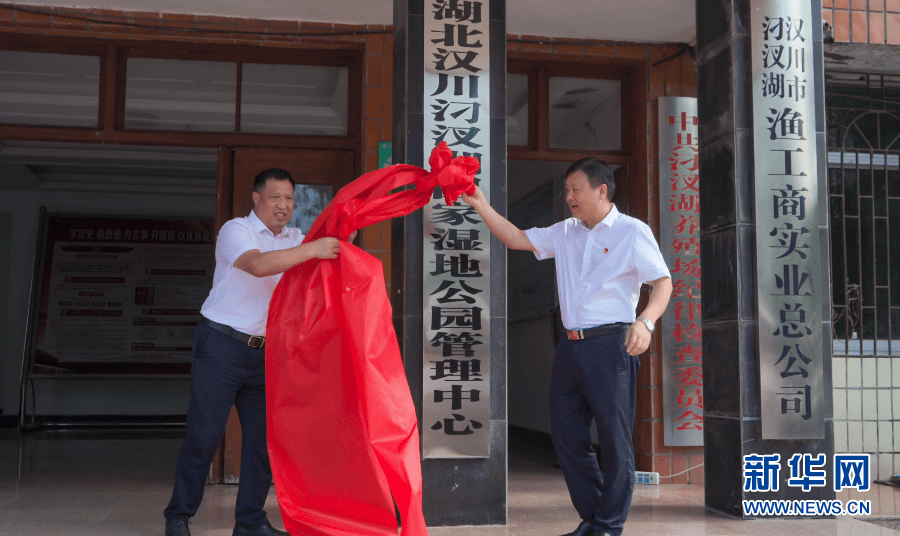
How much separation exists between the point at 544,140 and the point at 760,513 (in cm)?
235

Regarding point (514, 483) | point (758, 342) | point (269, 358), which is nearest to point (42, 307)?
point (514, 483)

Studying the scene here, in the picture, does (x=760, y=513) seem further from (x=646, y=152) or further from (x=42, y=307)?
(x=42, y=307)

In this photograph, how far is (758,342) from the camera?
3.14 metres

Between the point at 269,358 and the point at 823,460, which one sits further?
the point at 823,460

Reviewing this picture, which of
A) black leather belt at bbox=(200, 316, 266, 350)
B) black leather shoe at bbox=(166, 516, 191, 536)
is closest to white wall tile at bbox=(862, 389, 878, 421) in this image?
black leather belt at bbox=(200, 316, 266, 350)

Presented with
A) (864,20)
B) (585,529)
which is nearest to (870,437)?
(864,20)

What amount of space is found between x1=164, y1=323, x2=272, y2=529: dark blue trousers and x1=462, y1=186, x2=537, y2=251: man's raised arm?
3.17ft

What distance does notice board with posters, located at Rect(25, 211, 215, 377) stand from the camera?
7.59 m

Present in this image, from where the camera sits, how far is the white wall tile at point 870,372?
433cm

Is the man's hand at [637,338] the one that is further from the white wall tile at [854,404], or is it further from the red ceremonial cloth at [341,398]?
the white wall tile at [854,404]

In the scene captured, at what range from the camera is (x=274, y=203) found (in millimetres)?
2715

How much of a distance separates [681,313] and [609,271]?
1781mm

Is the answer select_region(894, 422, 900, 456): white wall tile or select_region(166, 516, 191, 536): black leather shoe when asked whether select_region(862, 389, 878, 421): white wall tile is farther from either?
select_region(166, 516, 191, 536): black leather shoe

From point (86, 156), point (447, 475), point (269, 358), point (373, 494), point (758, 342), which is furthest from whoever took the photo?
point (86, 156)
